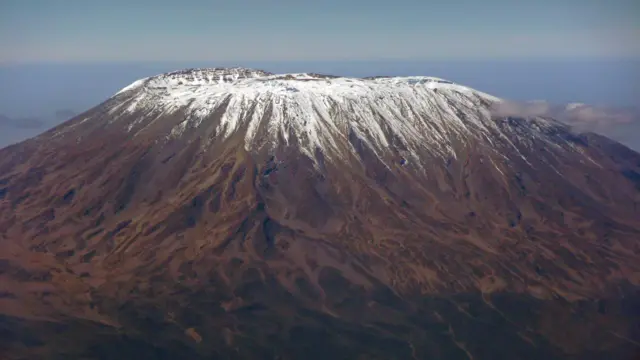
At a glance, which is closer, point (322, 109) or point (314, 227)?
point (314, 227)

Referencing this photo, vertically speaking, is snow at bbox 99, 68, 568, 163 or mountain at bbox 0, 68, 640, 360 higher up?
snow at bbox 99, 68, 568, 163

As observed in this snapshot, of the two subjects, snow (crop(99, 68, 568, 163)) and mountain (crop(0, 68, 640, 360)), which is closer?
mountain (crop(0, 68, 640, 360))

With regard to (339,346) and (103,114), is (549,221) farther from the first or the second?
(103,114)

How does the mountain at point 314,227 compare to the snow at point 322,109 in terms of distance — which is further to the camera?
the snow at point 322,109

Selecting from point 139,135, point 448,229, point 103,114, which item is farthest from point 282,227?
point 103,114

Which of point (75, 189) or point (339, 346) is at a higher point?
point (75, 189)
